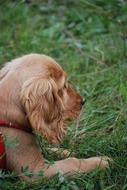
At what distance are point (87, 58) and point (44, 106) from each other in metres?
2.33

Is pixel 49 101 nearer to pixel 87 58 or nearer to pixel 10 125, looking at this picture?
pixel 10 125

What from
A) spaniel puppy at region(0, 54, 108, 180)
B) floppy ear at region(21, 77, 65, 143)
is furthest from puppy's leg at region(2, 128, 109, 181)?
floppy ear at region(21, 77, 65, 143)

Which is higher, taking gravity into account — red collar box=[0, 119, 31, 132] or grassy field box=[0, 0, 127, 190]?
red collar box=[0, 119, 31, 132]

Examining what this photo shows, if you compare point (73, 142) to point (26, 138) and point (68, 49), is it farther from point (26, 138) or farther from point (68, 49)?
point (68, 49)

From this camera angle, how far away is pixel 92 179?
3.62 meters

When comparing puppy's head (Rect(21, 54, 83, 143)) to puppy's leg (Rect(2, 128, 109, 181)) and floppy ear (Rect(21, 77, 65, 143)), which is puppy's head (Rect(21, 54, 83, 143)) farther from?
puppy's leg (Rect(2, 128, 109, 181))

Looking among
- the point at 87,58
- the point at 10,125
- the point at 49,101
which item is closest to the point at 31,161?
the point at 10,125

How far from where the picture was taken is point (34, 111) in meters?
Answer: 3.50

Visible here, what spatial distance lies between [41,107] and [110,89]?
62.1 inches

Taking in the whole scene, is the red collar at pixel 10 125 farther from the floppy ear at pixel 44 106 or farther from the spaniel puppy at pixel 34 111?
the floppy ear at pixel 44 106

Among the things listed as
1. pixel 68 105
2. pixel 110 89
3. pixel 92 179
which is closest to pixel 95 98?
pixel 110 89

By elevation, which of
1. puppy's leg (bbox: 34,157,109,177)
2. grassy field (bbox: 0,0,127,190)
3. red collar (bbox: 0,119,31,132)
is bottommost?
grassy field (bbox: 0,0,127,190)

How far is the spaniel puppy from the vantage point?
139 inches

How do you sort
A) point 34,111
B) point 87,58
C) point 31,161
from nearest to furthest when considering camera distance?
point 34,111, point 31,161, point 87,58
